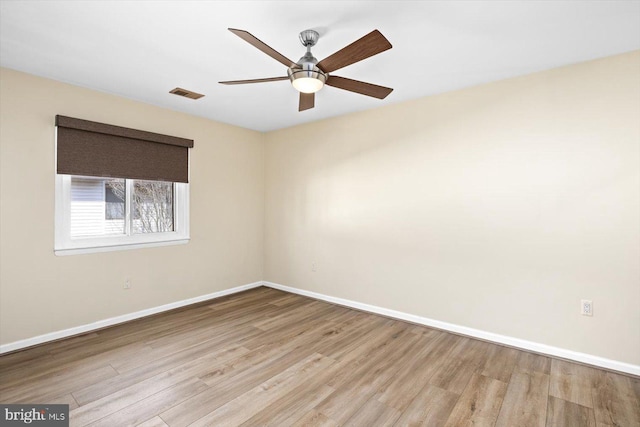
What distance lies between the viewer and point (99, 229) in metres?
3.26

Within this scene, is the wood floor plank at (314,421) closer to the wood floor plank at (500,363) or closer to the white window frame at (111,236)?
the wood floor plank at (500,363)

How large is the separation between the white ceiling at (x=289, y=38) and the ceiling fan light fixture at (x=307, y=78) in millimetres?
329

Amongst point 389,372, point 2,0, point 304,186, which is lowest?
point 389,372

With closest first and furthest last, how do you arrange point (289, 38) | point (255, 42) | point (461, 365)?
point (255, 42) → point (289, 38) → point (461, 365)

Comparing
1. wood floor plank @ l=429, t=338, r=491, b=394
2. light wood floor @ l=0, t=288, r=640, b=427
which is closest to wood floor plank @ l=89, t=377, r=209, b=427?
light wood floor @ l=0, t=288, r=640, b=427

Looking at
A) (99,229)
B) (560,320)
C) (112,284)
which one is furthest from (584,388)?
(99,229)

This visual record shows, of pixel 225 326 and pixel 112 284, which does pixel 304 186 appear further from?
pixel 112 284

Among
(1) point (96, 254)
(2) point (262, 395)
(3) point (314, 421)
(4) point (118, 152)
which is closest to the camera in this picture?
(3) point (314, 421)

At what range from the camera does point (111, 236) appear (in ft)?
11.0

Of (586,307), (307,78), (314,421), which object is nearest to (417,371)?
(314,421)

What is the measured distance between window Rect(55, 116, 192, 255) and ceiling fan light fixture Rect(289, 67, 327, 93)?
229 cm

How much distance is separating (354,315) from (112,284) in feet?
8.82

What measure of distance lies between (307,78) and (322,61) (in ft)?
0.46

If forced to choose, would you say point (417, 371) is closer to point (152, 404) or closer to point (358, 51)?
point (152, 404)
